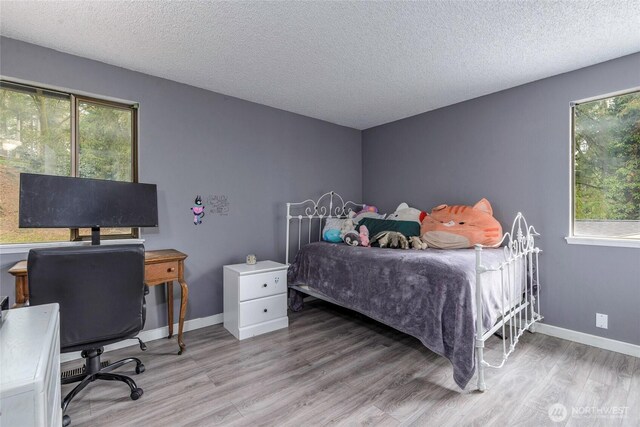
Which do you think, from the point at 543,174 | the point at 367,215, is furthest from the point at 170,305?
the point at 543,174

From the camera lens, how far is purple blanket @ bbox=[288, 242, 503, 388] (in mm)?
1877

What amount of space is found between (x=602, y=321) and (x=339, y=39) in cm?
301

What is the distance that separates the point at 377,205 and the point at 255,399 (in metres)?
2.96

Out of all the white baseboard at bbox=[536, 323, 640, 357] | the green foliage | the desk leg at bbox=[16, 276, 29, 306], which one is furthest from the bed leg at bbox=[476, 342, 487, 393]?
the desk leg at bbox=[16, 276, 29, 306]

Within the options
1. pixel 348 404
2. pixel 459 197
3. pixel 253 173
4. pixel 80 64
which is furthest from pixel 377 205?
pixel 80 64

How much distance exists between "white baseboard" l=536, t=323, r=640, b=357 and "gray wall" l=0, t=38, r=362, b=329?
2.70 meters

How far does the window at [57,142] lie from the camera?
2.20m

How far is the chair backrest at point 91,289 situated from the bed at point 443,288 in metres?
1.64

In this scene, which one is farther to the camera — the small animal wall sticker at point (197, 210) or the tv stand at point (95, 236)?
the small animal wall sticker at point (197, 210)

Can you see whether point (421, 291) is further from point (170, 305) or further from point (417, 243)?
point (170, 305)

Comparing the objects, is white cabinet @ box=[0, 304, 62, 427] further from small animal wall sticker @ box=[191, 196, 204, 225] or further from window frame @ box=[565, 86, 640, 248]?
window frame @ box=[565, 86, 640, 248]

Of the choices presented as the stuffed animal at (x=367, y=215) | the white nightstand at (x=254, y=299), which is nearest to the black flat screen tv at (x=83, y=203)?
the white nightstand at (x=254, y=299)

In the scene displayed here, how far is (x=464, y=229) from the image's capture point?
2.79 meters

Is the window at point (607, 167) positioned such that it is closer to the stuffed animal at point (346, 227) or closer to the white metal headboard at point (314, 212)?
the stuffed animal at point (346, 227)
